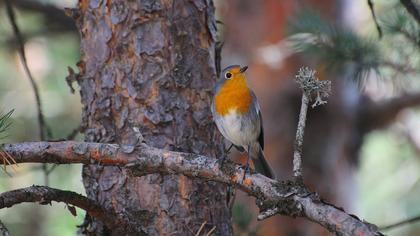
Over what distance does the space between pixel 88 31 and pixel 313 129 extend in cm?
317

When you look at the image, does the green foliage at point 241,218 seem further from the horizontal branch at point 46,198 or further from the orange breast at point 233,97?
the horizontal branch at point 46,198

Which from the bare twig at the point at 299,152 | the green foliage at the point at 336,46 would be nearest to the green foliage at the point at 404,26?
the green foliage at the point at 336,46

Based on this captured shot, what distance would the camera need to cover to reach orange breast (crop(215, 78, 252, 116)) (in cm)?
412

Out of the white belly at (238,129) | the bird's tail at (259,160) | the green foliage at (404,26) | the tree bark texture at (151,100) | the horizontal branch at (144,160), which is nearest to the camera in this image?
the horizontal branch at (144,160)

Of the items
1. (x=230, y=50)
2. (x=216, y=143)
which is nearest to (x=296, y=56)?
(x=230, y=50)

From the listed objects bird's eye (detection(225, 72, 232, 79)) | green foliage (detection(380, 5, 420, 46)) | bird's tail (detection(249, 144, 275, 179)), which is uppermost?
green foliage (detection(380, 5, 420, 46))

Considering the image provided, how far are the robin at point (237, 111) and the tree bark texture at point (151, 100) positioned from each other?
393mm

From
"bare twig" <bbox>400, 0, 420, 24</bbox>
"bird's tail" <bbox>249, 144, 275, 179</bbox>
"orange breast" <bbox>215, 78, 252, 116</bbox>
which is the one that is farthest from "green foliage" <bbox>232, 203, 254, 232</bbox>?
"bare twig" <bbox>400, 0, 420, 24</bbox>

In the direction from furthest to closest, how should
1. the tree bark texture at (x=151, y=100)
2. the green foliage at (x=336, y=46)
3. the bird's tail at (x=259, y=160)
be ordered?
the bird's tail at (x=259, y=160) → the green foliage at (x=336, y=46) → the tree bark texture at (x=151, y=100)

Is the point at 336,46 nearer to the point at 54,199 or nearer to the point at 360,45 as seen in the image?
the point at 360,45

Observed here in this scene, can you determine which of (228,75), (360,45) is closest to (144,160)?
(228,75)

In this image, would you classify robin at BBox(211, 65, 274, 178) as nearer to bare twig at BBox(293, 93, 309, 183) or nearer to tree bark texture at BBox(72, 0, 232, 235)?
tree bark texture at BBox(72, 0, 232, 235)

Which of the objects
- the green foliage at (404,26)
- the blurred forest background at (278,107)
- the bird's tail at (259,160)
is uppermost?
the blurred forest background at (278,107)

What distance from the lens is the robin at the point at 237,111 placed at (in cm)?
409
